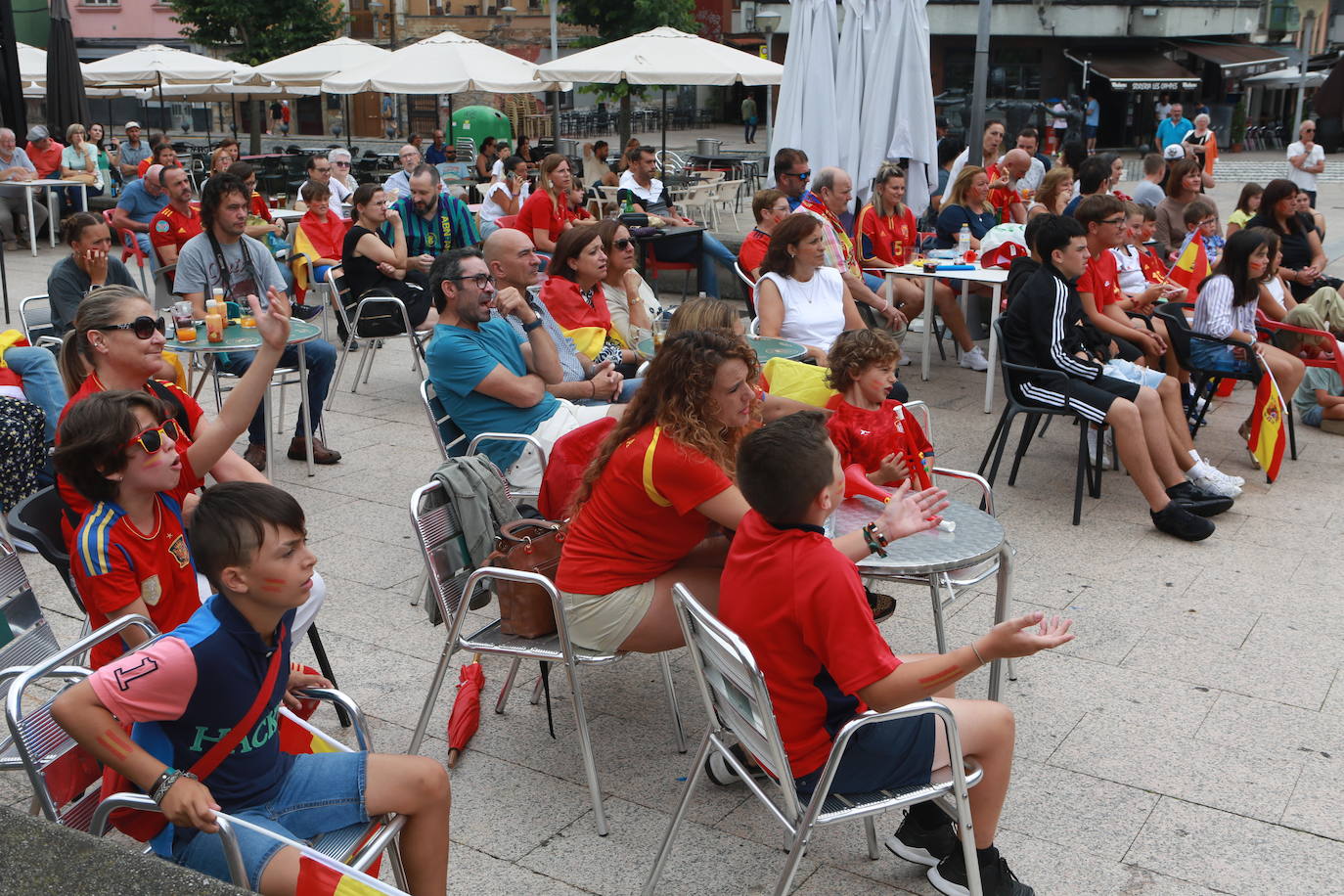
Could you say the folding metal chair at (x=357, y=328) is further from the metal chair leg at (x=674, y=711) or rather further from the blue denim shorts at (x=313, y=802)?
the blue denim shorts at (x=313, y=802)

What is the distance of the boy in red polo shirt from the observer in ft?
8.24

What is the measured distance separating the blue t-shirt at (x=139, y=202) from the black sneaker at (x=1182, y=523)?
938cm

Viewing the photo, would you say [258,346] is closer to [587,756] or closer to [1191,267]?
[587,756]

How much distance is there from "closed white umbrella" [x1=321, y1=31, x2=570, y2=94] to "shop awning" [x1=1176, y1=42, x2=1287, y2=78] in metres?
26.2

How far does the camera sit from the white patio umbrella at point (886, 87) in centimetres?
996

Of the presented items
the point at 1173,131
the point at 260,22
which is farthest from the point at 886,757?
the point at 260,22

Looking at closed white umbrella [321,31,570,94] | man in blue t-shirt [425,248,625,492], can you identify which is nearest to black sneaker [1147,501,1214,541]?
man in blue t-shirt [425,248,625,492]

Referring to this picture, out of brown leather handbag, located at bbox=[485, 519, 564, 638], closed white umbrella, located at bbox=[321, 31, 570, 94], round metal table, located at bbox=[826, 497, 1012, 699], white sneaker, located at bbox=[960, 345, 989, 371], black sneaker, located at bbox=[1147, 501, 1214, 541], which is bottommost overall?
black sneaker, located at bbox=[1147, 501, 1214, 541]

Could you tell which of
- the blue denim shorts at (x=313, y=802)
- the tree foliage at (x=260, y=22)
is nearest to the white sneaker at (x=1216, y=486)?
the blue denim shorts at (x=313, y=802)

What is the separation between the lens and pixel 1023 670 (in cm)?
429

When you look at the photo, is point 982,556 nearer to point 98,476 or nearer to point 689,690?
point 689,690

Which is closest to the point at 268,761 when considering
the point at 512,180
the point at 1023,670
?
the point at 1023,670

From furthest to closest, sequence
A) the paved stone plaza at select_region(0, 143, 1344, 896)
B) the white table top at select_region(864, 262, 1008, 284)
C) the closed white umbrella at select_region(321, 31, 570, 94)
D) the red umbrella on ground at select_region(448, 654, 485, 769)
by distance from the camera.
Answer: the closed white umbrella at select_region(321, 31, 570, 94), the white table top at select_region(864, 262, 1008, 284), the red umbrella on ground at select_region(448, 654, 485, 769), the paved stone plaza at select_region(0, 143, 1344, 896)

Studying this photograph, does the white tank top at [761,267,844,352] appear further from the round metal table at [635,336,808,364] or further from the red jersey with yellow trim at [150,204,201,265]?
the red jersey with yellow trim at [150,204,201,265]
